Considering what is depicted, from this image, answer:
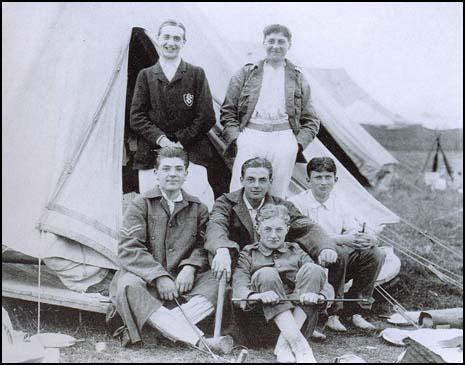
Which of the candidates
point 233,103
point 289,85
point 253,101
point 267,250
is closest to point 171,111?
point 233,103

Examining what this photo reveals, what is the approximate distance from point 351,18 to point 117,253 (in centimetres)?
196

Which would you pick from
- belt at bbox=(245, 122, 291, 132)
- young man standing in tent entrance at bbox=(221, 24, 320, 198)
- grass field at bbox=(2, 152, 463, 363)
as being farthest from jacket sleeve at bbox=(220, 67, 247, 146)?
grass field at bbox=(2, 152, 463, 363)

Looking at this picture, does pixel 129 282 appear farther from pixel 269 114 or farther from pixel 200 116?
pixel 269 114

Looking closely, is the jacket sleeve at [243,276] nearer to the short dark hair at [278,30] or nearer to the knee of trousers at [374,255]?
the knee of trousers at [374,255]

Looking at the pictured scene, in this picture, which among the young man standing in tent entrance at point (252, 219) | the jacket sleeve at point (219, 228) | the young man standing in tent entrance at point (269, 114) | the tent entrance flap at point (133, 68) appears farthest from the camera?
the tent entrance flap at point (133, 68)

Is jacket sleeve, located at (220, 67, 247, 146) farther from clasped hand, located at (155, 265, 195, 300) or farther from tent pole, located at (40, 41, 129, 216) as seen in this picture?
clasped hand, located at (155, 265, 195, 300)

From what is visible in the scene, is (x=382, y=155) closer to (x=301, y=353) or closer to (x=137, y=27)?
(x=137, y=27)

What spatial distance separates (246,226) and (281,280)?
0.37 metres

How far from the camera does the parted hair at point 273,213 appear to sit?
8.87 feet

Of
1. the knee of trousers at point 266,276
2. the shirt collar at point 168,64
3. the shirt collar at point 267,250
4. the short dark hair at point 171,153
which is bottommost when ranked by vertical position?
the knee of trousers at point 266,276

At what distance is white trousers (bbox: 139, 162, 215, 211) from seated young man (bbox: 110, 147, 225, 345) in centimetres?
40

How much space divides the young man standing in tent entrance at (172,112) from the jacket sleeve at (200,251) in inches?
17.5

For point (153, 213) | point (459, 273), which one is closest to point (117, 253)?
point (153, 213)

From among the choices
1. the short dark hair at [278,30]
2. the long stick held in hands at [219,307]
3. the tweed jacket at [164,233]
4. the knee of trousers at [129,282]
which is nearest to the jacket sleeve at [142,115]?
the tweed jacket at [164,233]
